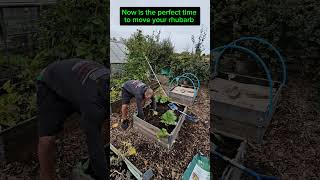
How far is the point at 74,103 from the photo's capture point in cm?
223

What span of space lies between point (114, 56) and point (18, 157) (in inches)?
54.7

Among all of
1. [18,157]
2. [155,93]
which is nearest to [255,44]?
[155,93]

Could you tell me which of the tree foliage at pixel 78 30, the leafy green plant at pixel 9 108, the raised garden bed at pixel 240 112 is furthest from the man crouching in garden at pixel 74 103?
the raised garden bed at pixel 240 112

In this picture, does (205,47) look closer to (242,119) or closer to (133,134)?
(133,134)

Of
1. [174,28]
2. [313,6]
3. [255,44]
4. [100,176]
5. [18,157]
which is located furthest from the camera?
[255,44]

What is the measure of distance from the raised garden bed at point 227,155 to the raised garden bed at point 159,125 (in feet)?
2.08

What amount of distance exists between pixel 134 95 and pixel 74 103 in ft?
1.41

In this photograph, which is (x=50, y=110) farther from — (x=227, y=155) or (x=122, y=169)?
(x=227, y=155)

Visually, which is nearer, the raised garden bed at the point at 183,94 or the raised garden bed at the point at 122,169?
the raised garden bed at the point at 122,169

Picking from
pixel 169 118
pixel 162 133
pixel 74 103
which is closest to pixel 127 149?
pixel 162 133

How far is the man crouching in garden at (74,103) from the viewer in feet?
6.79

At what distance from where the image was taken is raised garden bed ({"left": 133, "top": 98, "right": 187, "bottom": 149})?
2213 mm

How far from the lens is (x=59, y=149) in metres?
3.07

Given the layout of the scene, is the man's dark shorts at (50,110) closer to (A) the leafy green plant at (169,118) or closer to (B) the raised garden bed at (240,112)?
(A) the leafy green plant at (169,118)
